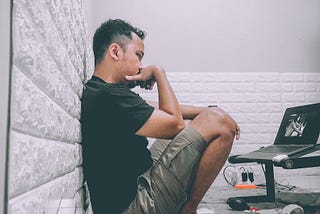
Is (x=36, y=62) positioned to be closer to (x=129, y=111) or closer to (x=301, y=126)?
(x=129, y=111)

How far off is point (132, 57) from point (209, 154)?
1.82 ft

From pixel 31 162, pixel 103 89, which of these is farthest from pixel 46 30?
pixel 103 89

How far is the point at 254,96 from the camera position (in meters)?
3.17

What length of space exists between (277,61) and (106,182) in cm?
232

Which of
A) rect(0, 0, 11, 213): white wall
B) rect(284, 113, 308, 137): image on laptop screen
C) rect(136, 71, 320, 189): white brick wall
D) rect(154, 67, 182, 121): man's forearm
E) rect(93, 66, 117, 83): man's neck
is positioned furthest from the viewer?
rect(136, 71, 320, 189): white brick wall

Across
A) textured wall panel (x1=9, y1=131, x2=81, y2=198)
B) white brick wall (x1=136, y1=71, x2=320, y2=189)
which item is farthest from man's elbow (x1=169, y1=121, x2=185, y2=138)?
white brick wall (x1=136, y1=71, x2=320, y2=189)

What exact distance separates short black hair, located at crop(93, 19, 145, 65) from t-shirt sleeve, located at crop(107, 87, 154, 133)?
0.41 meters

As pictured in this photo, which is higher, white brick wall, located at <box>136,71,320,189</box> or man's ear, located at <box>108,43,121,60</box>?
man's ear, located at <box>108,43,121,60</box>

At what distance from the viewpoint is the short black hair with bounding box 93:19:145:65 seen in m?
1.70

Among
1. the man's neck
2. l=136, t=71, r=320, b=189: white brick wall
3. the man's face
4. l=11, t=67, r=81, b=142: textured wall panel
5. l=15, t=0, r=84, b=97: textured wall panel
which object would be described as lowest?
l=136, t=71, r=320, b=189: white brick wall

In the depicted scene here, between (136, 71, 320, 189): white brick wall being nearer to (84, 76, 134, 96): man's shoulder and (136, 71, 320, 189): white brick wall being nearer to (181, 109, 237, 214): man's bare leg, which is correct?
(181, 109, 237, 214): man's bare leg

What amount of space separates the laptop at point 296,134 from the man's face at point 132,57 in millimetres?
865

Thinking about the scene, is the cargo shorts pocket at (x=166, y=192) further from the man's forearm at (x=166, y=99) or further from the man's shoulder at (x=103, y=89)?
the man's shoulder at (x=103, y=89)

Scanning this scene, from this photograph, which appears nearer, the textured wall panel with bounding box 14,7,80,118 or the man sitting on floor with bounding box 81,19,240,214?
the textured wall panel with bounding box 14,7,80,118
